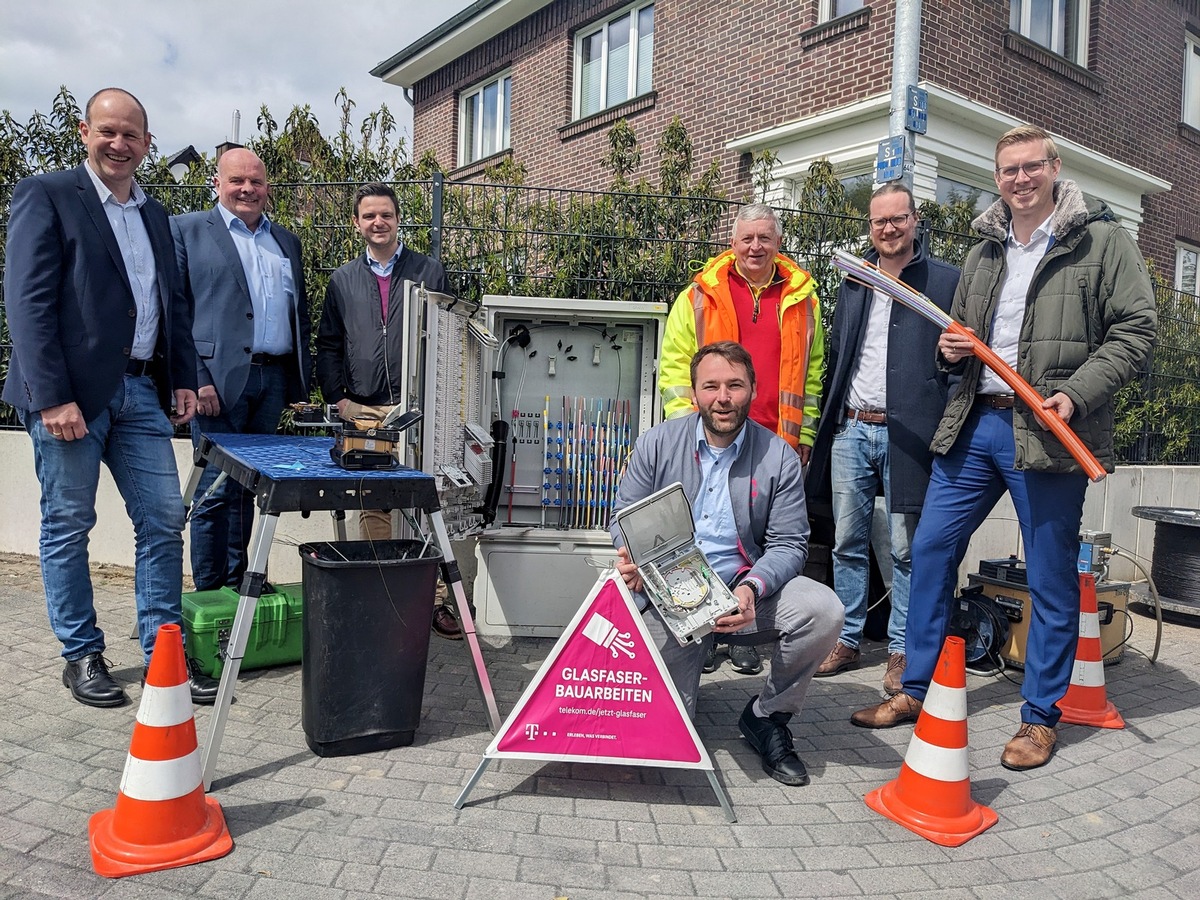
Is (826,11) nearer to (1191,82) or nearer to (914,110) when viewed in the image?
(914,110)

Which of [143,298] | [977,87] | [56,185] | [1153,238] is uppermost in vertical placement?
[977,87]

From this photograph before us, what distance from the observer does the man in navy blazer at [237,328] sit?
4051 millimetres

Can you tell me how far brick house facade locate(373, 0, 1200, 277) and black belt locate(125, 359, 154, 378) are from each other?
23.2 ft

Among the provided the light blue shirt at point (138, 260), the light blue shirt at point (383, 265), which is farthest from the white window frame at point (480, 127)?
the light blue shirt at point (138, 260)

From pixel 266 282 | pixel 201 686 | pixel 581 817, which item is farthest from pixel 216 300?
pixel 581 817

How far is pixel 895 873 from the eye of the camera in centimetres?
249

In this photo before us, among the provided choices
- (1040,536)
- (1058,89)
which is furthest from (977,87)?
(1040,536)

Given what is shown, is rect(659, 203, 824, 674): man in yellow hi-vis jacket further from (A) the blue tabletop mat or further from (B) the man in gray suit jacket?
(A) the blue tabletop mat

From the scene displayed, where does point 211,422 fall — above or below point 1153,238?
below

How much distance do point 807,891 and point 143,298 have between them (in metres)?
3.36

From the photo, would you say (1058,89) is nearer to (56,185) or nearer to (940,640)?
(940,640)

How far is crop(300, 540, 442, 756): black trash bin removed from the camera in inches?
118

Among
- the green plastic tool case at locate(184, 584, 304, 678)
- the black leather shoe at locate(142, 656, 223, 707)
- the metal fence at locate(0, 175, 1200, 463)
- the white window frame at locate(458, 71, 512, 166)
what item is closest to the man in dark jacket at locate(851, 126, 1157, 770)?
the metal fence at locate(0, 175, 1200, 463)

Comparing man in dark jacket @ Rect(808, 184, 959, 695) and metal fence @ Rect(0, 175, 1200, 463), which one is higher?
metal fence @ Rect(0, 175, 1200, 463)
